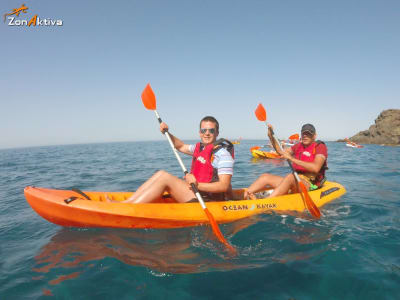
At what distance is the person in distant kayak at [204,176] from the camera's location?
13.0ft

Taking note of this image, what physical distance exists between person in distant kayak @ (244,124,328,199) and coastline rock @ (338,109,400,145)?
4508 centimetres

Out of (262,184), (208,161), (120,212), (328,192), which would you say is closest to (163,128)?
(208,161)

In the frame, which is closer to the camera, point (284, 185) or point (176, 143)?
point (284, 185)

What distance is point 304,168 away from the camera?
17.9 ft

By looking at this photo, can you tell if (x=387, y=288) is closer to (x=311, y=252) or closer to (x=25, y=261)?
(x=311, y=252)

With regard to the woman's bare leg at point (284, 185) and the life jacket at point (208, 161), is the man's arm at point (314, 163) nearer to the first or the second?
the woman's bare leg at point (284, 185)

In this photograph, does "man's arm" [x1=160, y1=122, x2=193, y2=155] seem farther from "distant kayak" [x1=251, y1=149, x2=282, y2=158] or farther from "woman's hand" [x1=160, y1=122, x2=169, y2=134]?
"distant kayak" [x1=251, y1=149, x2=282, y2=158]

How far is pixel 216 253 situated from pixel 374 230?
288 centimetres

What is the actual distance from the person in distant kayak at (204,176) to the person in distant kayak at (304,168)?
4.76 feet

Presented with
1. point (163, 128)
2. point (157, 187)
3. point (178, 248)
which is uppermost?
point (163, 128)

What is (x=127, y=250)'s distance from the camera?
3.34m

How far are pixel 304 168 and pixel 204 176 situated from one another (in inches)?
105

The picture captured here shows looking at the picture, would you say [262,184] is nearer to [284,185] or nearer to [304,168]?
[284,185]

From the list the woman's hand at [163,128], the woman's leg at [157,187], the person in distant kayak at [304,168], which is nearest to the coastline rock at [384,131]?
the person in distant kayak at [304,168]
